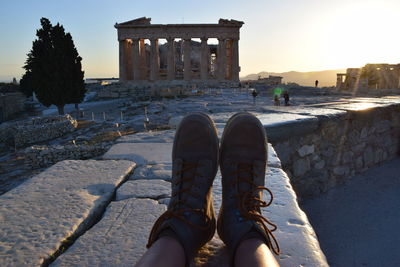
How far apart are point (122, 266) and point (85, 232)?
0.40 m

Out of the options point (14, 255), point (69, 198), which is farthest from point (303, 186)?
point (14, 255)

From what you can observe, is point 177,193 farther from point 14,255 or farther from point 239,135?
point 14,255

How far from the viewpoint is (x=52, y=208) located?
62.1 inches

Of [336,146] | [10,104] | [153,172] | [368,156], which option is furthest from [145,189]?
[10,104]

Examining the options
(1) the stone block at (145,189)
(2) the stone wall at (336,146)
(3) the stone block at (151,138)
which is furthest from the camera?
(2) the stone wall at (336,146)

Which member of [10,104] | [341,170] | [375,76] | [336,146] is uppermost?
[375,76]

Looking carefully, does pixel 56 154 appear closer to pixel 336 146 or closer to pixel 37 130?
pixel 336 146

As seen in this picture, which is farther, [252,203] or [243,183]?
[243,183]

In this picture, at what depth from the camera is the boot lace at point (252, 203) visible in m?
1.21

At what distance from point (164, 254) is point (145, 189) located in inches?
35.1

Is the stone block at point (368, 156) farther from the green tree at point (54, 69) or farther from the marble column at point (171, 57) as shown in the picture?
the marble column at point (171, 57)

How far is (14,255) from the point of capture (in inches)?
46.8

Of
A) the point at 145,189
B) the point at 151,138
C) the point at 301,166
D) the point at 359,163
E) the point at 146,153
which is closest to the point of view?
the point at 145,189

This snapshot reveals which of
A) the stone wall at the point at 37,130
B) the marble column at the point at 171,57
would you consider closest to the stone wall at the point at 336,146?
the stone wall at the point at 37,130
